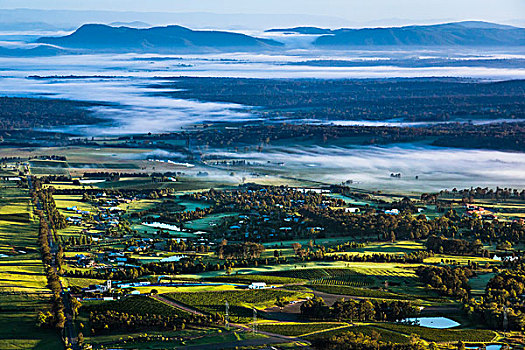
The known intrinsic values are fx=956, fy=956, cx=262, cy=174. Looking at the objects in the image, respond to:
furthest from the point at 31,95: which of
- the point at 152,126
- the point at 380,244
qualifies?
the point at 380,244

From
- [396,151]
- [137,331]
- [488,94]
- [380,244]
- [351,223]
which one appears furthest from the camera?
[488,94]

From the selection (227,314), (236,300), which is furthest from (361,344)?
(236,300)

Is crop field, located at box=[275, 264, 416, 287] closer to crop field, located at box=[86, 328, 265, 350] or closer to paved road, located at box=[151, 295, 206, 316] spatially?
paved road, located at box=[151, 295, 206, 316]

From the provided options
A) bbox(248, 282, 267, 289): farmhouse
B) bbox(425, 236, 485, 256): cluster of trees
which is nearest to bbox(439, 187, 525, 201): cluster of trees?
bbox(425, 236, 485, 256): cluster of trees

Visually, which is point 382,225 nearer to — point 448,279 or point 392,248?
point 392,248

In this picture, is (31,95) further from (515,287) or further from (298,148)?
(515,287)
